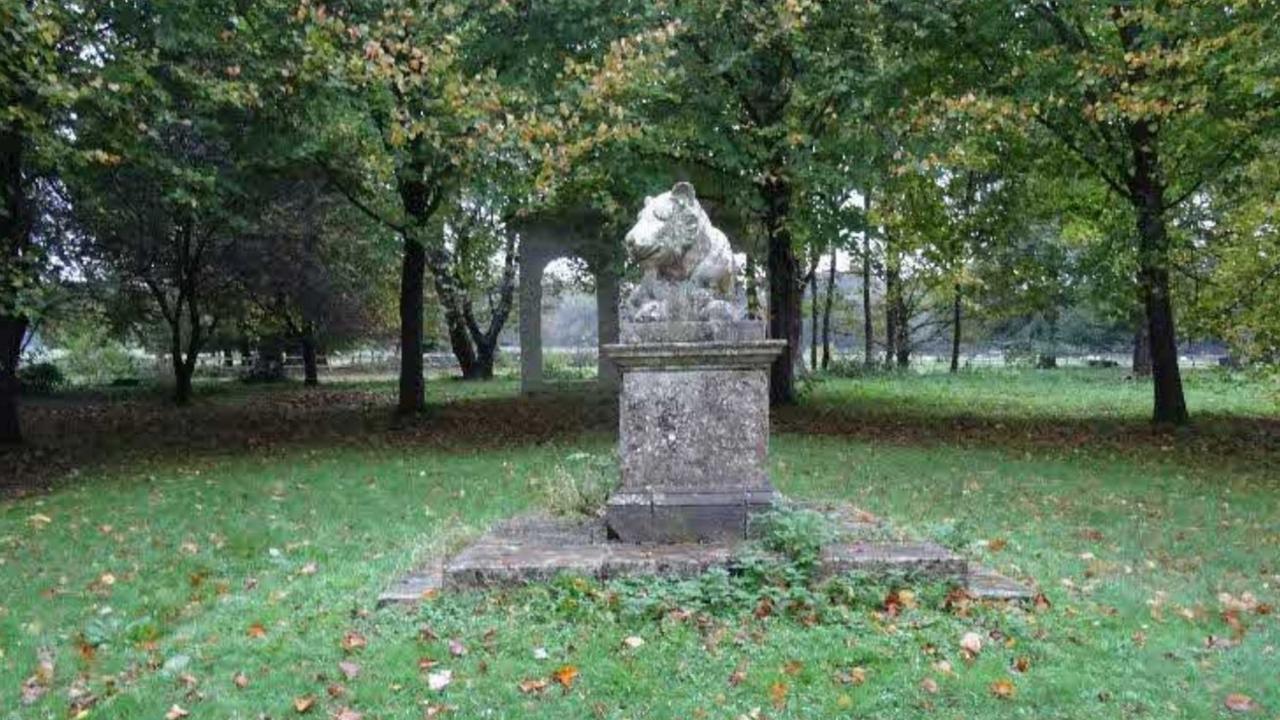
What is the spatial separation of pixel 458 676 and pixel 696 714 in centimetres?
112

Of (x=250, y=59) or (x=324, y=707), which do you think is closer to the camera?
(x=324, y=707)

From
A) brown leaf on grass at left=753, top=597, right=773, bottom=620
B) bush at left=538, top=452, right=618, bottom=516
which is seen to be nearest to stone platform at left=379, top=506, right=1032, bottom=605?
brown leaf on grass at left=753, top=597, right=773, bottom=620

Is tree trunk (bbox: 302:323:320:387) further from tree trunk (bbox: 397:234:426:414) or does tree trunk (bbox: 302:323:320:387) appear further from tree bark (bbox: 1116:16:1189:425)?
tree bark (bbox: 1116:16:1189:425)

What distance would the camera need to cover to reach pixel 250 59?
41.0 feet

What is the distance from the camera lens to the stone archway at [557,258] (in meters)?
18.8

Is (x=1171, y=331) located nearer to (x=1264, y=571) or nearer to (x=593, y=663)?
(x=1264, y=571)

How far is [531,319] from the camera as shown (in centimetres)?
2492

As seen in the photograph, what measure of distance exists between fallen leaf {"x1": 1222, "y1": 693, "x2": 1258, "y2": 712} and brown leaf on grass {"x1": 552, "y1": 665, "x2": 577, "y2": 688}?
2.81m

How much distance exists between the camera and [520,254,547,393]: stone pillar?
77.8 feet

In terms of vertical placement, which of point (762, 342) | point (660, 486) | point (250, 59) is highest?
point (250, 59)

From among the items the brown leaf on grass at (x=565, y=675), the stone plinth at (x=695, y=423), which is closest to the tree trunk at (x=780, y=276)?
the stone plinth at (x=695, y=423)

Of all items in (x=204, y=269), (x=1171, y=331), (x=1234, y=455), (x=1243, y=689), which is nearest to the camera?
(x=1243, y=689)

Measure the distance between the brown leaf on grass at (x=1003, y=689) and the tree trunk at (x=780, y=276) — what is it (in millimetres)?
11322

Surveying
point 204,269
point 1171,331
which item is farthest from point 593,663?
point 204,269
